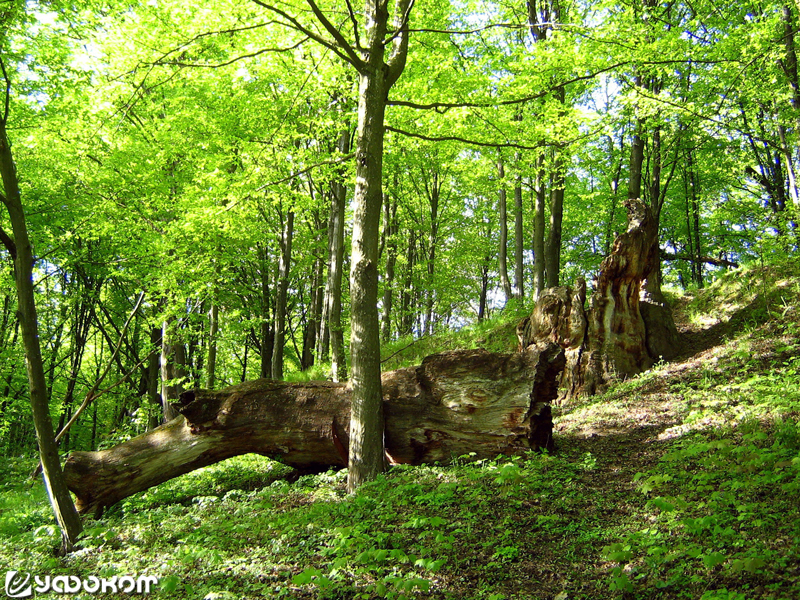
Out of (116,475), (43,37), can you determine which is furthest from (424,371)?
(43,37)

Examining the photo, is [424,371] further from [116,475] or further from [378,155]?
[116,475]

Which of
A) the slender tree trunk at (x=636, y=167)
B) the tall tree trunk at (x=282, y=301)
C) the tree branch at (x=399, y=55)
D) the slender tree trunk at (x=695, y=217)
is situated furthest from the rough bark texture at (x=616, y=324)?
the slender tree trunk at (x=695, y=217)

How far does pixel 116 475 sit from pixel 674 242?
76.0 feet

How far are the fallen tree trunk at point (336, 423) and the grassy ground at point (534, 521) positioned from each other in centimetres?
37

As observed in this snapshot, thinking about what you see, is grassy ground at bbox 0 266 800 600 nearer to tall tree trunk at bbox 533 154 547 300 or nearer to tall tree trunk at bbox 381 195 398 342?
tall tree trunk at bbox 533 154 547 300

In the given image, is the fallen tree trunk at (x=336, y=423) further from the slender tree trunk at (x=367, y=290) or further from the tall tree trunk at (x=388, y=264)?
the tall tree trunk at (x=388, y=264)

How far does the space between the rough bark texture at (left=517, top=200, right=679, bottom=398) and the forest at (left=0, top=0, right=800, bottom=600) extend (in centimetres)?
5

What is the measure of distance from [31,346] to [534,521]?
212 inches

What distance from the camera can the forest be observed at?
4148 millimetres

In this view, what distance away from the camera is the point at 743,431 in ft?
18.2

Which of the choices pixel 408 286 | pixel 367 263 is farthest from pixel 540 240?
pixel 408 286

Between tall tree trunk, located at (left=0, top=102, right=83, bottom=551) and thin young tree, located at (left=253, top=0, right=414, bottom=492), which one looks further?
thin young tree, located at (left=253, top=0, right=414, bottom=492)

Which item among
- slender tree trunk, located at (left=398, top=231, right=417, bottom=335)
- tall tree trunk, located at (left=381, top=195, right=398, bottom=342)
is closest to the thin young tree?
tall tree trunk, located at (left=381, top=195, right=398, bottom=342)

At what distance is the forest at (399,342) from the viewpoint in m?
4.15
